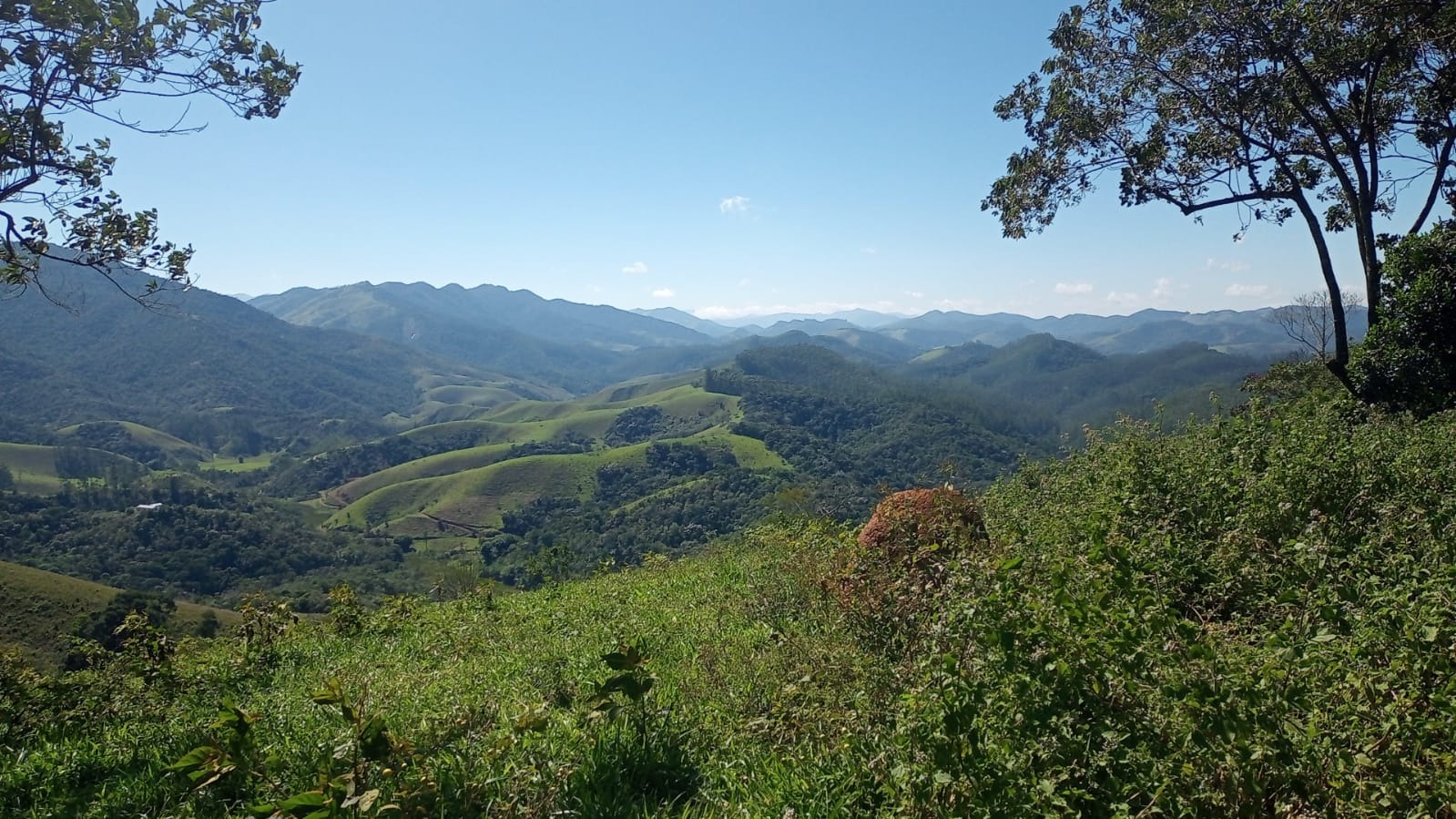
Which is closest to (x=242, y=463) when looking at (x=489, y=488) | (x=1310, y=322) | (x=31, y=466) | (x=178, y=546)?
(x=31, y=466)

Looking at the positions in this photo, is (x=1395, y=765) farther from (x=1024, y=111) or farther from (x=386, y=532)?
(x=386, y=532)

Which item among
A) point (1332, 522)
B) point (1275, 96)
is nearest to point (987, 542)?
point (1332, 522)

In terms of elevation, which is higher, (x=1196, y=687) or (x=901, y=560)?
(x=1196, y=687)

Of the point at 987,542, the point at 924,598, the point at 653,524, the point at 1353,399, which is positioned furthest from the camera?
the point at 653,524

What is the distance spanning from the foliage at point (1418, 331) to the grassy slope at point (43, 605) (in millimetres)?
43501

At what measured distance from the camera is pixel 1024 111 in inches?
543

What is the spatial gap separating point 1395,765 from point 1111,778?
0.89 m

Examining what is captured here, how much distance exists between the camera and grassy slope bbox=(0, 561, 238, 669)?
3997cm

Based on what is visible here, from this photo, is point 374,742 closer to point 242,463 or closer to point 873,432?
point 873,432

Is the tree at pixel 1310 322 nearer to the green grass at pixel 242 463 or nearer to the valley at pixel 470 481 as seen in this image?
the valley at pixel 470 481

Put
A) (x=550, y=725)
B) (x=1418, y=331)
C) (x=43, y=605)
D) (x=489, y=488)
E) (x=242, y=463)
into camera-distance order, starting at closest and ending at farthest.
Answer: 1. (x=550, y=725)
2. (x=1418, y=331)
3. (x=43, y=605)
4. (x=489, y=488)
5. (x=242, y=463)

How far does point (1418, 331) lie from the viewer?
932 centimetres

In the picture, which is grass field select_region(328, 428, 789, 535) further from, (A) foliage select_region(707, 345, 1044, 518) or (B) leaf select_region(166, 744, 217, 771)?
(B) leaf select_region(166, 744, 217, 771)

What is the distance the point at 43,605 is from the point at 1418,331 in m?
65.6
